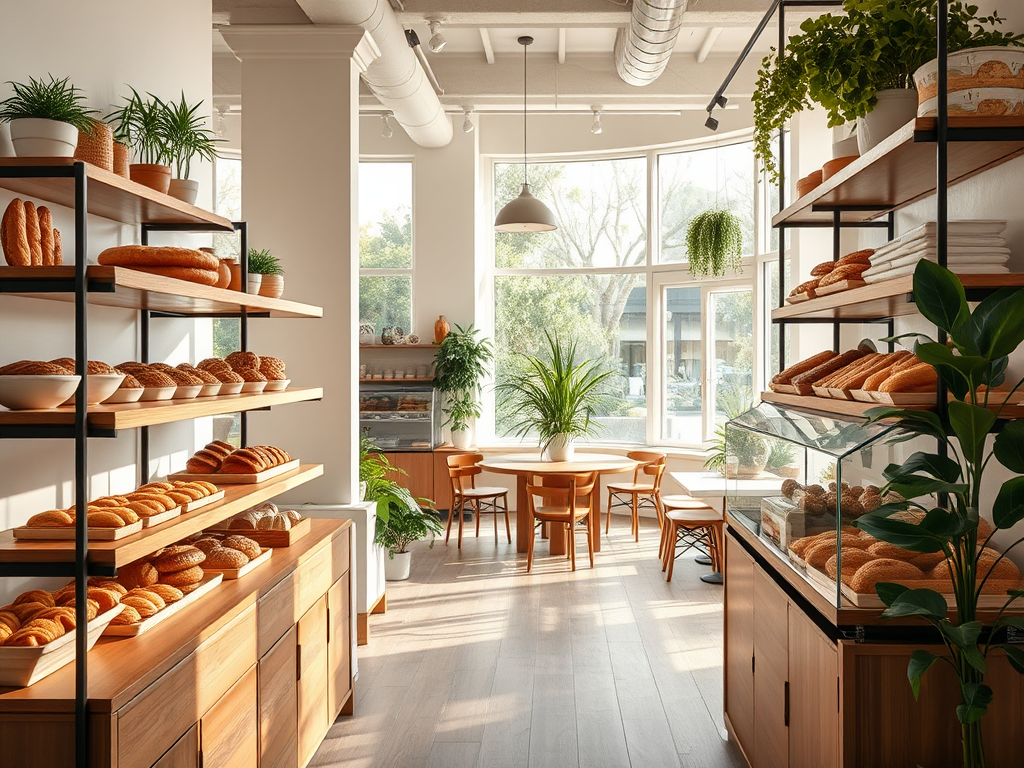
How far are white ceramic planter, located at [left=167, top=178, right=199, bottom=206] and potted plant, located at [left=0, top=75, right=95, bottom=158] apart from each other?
0.49m

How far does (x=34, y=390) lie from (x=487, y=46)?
5.77 m

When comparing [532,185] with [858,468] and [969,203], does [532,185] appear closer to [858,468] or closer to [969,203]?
[969,203]

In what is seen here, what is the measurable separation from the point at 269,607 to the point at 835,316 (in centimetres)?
241

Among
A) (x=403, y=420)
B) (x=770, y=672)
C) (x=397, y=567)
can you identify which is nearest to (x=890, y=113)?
(x=770, y=672)

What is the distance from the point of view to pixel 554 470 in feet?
21.1

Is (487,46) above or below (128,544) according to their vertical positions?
above

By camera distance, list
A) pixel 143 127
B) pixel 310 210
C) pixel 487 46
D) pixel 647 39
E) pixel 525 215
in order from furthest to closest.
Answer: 1. pixel 487 46
2. pixel 525 215
3. pixel 647 39
4. pixel 310 210
5. pixel 143 127

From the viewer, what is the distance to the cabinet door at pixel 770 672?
2.55 m

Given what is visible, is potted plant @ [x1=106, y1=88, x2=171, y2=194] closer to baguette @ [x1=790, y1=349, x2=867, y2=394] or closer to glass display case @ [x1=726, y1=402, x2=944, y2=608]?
glass display case @ [x1=726, y1=402, x2=944, y2=608]

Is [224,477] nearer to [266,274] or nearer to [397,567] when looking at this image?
[266,274]

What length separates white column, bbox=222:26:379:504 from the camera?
15.5 ft

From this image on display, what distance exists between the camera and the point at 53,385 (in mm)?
1894

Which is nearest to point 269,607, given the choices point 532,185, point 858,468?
point 858,468

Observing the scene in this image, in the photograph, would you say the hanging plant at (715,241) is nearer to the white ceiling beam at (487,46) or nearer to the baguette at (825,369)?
the white ceiling beam at (487,46)
